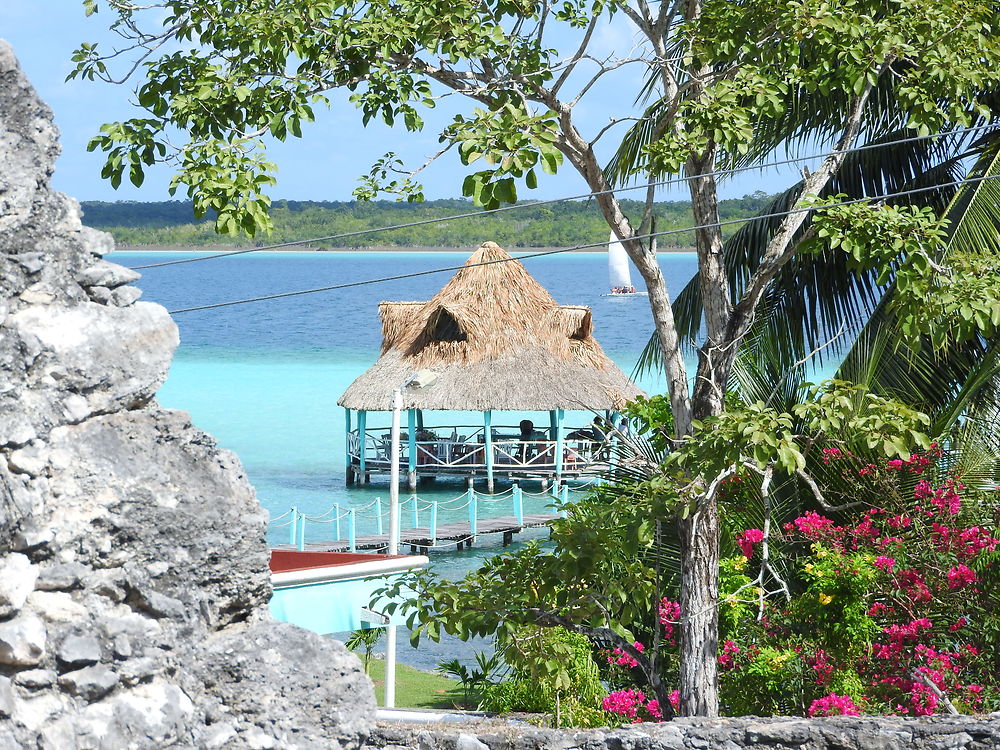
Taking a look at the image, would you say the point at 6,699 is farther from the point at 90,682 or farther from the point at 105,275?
the point at 105,275

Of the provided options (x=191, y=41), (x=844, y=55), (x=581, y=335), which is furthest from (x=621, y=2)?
(x=581, y=335)

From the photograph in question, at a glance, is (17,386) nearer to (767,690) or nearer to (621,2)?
(621,2)

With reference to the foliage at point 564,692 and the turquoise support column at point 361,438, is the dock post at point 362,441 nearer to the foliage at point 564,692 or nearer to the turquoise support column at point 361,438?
the turquoise support column at point 361,438

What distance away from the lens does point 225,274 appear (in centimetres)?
15838

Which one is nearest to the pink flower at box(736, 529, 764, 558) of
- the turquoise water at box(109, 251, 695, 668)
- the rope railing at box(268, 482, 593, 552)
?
the turquoise water at box(109, 251, 695, 668)

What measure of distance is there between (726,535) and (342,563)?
2.97m

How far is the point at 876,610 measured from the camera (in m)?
7.05

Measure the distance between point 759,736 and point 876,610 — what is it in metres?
2.53

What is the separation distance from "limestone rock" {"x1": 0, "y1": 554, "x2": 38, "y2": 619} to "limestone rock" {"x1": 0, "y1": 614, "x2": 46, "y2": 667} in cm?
3

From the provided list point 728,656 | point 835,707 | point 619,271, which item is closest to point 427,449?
point 728,656

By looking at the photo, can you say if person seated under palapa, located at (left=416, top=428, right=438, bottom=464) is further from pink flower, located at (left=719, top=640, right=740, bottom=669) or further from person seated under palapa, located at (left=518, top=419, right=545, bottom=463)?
pink flower, located at (left=719, top=640, right=740, bottom=669)

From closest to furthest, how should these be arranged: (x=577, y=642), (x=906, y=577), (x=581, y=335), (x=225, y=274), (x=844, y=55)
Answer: (x=844, y=55) < (x=906, y=577) < (x=577, y=642) < (x=581, y=335) < (x=225, y=274)

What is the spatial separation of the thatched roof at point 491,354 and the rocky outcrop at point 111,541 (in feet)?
69.0

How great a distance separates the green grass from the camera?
35.1ft
